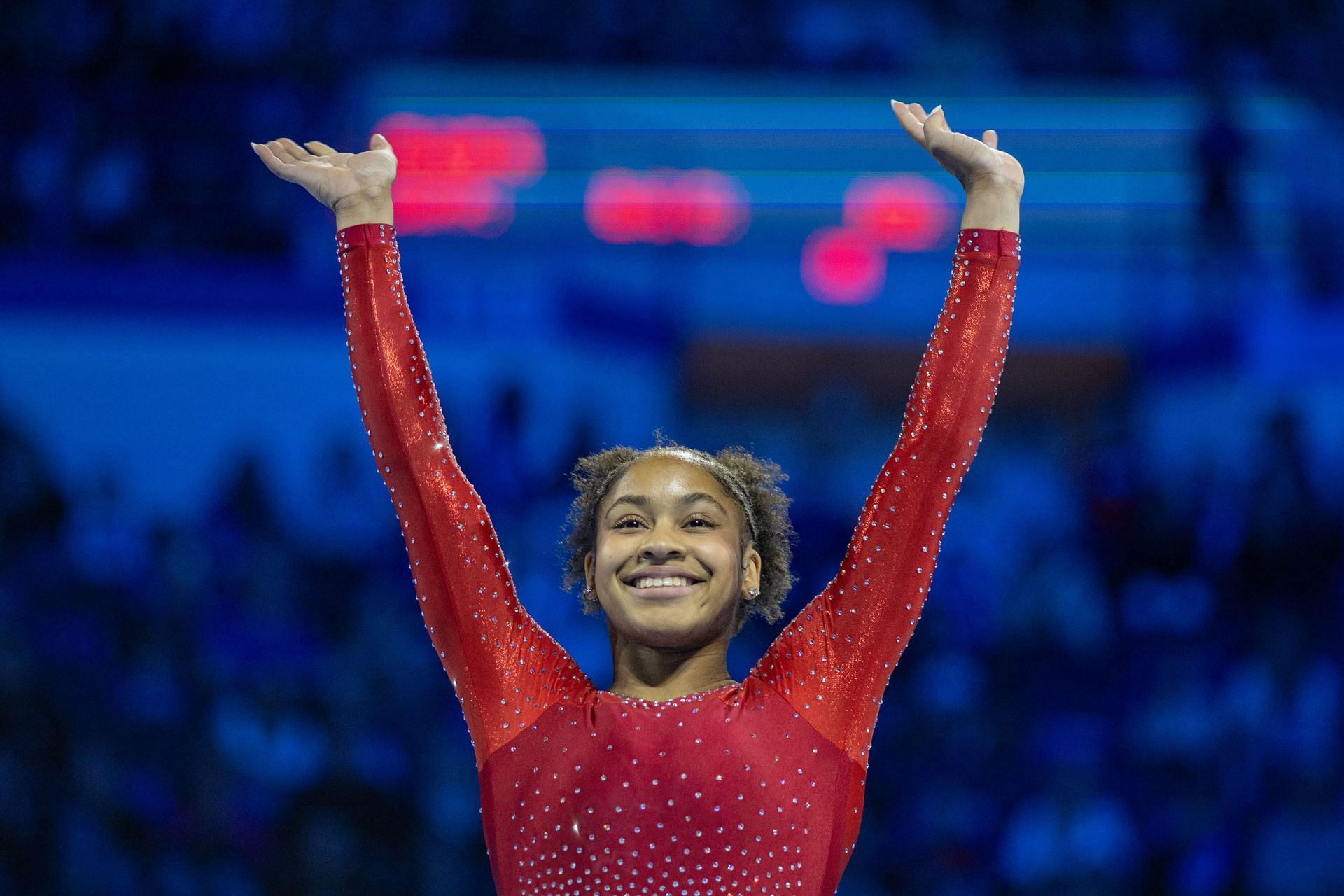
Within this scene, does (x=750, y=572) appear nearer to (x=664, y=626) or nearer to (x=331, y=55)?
(x=664, y=626)

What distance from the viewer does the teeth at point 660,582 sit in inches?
80.4

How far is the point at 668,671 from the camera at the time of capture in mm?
2076

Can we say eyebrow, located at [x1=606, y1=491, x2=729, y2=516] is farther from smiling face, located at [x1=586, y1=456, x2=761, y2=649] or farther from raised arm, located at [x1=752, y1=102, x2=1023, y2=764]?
raised arm, located at [x1=752, y1=102, x2=1023, y2=764]

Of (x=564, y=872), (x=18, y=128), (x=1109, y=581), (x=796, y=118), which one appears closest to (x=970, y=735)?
(x=1109, y=581)

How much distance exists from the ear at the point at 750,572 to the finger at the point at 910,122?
26.7 inches

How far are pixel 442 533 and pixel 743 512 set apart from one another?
1.50ft

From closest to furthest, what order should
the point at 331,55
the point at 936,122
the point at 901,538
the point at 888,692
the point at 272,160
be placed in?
the point at 901,538
the point at 936,122
the point at 272,160
the point at 888,692
the point at 331,55

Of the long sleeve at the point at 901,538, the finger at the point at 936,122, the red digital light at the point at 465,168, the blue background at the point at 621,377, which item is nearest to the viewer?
the long sleeve at the point at 901,538

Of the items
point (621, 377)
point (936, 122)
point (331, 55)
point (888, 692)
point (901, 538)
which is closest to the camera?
point (901, 538)

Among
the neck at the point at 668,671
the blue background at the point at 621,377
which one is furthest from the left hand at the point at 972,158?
the blue background at the point at 621,377

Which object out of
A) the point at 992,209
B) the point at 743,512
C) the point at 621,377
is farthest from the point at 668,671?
the point at 621,377

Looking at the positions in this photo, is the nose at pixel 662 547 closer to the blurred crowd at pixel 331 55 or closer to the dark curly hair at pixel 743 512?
the dark curly hair at pixel 743 512

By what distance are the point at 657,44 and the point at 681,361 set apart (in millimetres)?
1197

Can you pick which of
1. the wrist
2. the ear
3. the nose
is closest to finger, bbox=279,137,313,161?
the wrist
